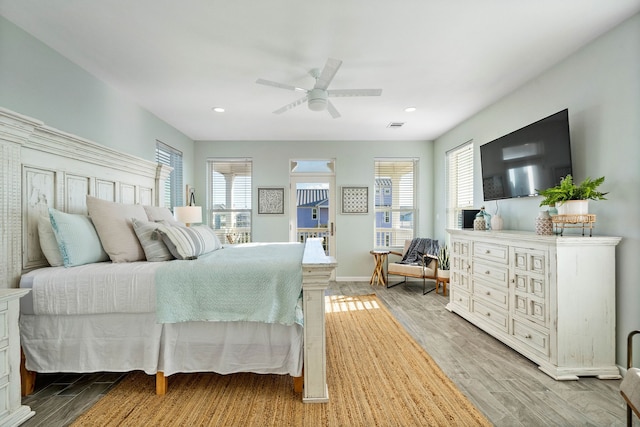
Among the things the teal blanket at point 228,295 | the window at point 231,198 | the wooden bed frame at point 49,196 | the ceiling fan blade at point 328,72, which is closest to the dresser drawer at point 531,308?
the wooden bed frame at point 49,196

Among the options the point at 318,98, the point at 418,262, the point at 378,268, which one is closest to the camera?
the point at 318,98

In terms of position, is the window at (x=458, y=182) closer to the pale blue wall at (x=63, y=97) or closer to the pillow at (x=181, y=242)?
the pillow at (x=181, y=242)

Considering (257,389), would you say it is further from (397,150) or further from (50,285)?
(397,150)

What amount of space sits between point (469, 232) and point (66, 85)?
4007 millimetres

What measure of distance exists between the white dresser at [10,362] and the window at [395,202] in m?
4.76

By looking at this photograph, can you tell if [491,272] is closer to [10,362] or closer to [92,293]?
[92,293]

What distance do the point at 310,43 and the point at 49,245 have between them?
2.35 m

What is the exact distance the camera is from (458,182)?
4.70 m

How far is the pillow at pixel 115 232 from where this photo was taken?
218 cm

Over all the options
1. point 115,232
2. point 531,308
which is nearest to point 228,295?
point 115,232

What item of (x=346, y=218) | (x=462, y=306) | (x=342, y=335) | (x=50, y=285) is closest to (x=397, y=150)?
(x=346, y=218)

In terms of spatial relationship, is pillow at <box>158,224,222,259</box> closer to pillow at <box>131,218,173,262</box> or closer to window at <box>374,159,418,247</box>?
pillow at <box>131,218,173,262</box>

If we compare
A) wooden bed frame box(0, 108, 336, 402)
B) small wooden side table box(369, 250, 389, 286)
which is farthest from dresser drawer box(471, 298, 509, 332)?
small wooden side table box(369, 250, 389, 286)

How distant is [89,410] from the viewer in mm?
1794
